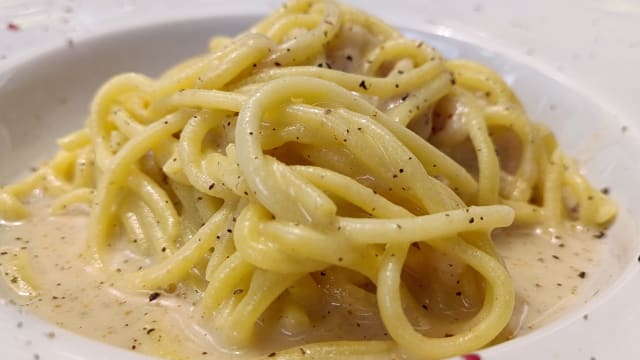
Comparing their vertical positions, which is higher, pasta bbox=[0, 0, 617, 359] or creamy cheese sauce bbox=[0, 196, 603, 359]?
pasta bbox=[0, 0, 617, 359]

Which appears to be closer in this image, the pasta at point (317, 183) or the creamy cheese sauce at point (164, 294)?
the pasta at point (317, 183)

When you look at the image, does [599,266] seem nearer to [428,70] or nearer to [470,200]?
[470,200]

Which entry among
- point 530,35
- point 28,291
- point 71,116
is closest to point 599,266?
point 530,35

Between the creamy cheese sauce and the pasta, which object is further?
the creamy cheese sauce

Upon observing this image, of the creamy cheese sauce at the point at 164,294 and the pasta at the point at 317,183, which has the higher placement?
the pasta at the point at 317,183

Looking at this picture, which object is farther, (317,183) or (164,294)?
(164,294)
